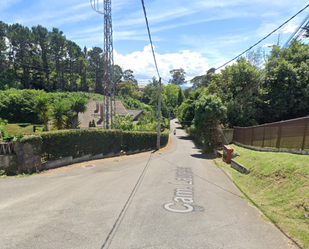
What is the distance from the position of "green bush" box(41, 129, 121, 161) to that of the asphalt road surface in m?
2.15

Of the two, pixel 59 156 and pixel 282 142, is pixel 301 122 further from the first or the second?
pixel 59 156

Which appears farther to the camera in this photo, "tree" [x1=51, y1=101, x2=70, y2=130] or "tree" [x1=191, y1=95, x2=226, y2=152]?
"tree" [x1=51, y1=101, x2=70, y2=130]

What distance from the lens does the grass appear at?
16.9 ft

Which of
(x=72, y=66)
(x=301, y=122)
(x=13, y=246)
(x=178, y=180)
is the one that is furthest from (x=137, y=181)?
(x=72, y=66)

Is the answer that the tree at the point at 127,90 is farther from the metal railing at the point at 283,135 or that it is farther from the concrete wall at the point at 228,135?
the metal railing at the point at 283,135

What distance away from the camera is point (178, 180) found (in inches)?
394

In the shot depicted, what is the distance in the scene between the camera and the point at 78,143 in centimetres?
1270

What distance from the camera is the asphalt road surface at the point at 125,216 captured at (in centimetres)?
434

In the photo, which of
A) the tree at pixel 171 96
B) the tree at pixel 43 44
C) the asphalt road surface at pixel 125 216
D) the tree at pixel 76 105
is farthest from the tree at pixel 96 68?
the asphalt road surface at pixel 125 216

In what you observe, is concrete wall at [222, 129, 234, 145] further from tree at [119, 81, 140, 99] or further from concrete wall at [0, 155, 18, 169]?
tree at [119, 81, 140, 99]

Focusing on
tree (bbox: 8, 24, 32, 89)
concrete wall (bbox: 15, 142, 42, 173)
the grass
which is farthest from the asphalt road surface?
tree (bbox: 8, 24, 32, 89)

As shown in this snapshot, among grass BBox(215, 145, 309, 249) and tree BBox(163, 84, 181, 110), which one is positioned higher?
tree BBox(163, 84, 181, 110)

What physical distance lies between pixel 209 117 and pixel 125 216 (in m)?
15.4

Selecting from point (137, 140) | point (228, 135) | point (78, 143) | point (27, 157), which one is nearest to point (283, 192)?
point (27, 157)
